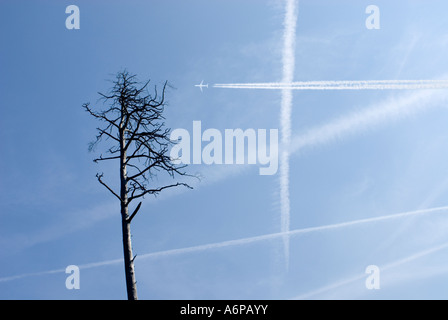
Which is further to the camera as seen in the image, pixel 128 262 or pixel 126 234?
pixel 126 234

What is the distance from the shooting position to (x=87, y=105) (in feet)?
64.9

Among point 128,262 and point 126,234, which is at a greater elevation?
point 126,234

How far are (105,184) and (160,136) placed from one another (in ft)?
9.98

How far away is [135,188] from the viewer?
1903 cm
